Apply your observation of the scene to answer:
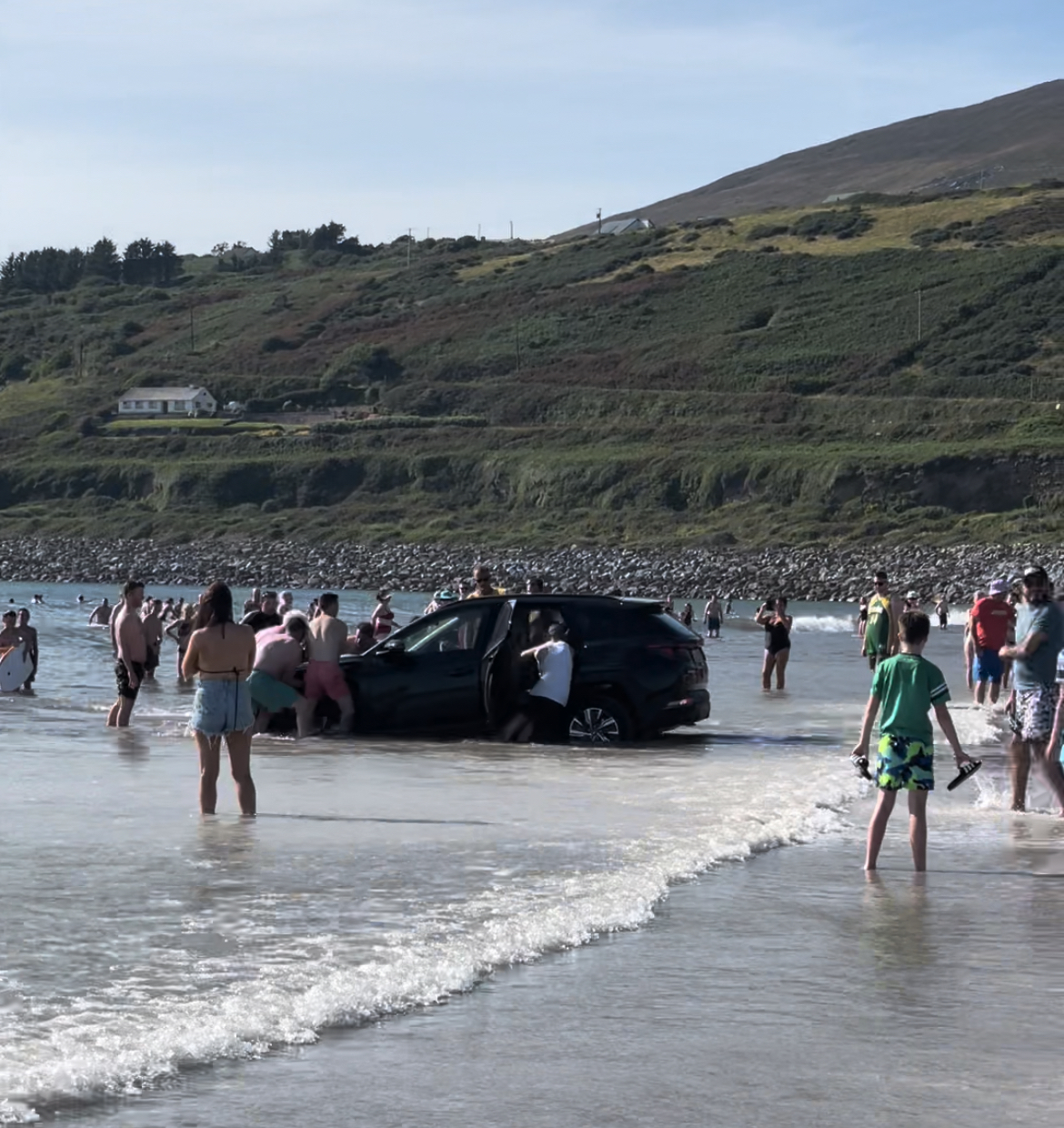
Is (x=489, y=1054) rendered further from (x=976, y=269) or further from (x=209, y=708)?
(x=976, y=269)

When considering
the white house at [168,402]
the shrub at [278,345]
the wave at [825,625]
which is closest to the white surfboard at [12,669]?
the wave at [825,625]

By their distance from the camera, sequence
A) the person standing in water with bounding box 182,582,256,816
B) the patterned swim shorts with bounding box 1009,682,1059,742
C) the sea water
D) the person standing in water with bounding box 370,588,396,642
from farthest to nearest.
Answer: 1. the person standing in water with bounding box 370,588,396,642
2. the patterned swim shorts with bounding box 1009,682,1059,742
3. the person standing in water with bounding box 182,582,256,816
4. the sea water

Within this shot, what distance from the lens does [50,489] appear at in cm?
12612

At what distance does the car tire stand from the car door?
860 mm

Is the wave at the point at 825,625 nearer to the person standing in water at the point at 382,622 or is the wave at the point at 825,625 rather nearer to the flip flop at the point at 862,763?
the person standing in water at the point at 382,622

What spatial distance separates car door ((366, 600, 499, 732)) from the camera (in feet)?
57.3

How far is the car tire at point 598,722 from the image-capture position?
17.5 meters

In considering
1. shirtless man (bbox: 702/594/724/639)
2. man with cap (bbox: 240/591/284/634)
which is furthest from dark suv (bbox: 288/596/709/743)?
shirtless man (bbox: 702/594/724/639)

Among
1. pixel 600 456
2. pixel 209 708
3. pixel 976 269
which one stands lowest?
pixel 209 708

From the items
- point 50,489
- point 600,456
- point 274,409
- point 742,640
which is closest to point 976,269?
point 600,456

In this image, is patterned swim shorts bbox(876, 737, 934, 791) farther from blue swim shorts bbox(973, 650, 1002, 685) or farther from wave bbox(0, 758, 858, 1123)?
blue swim shorts bbox(973, 650, 1002, 685)

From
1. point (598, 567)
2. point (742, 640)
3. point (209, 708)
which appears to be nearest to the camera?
point (209, 708)

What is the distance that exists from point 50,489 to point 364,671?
112 meters

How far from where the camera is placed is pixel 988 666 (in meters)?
21.7
